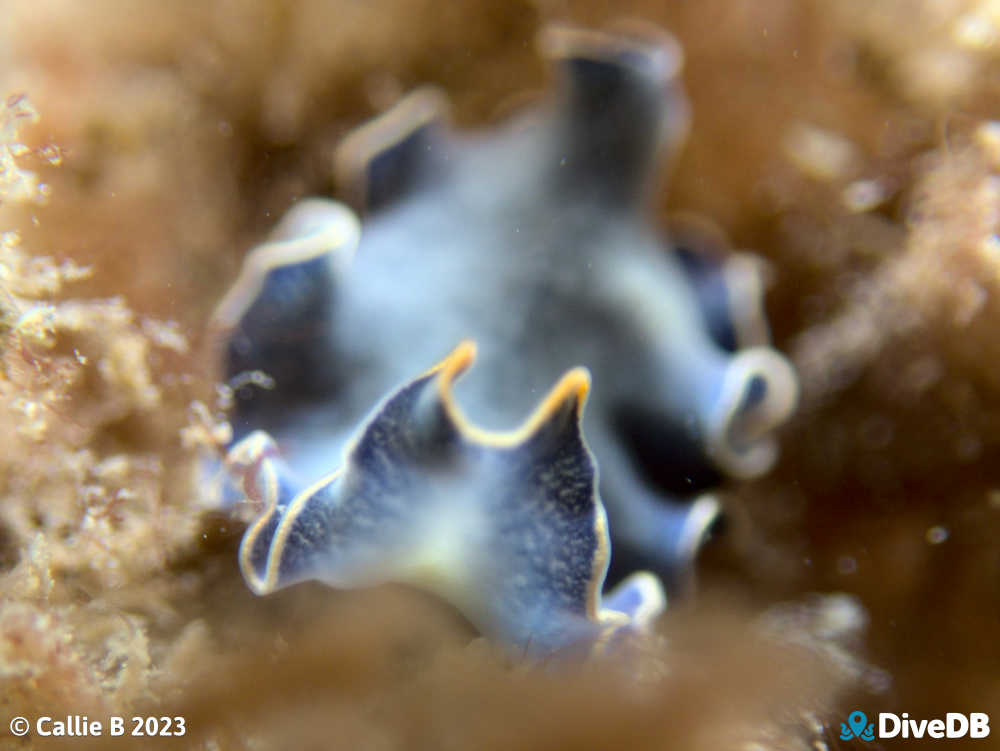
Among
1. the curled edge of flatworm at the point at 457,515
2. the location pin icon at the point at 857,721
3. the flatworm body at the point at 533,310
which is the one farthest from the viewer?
the flatworm body at the point at 533,310

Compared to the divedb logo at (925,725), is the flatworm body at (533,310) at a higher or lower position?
higher

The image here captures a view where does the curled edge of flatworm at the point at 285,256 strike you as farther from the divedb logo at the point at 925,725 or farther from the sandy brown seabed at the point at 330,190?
the divedb logo at the point at 925,725

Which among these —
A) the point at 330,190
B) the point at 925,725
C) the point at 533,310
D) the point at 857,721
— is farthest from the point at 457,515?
the point at 330,190

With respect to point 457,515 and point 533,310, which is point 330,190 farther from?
point 457,515

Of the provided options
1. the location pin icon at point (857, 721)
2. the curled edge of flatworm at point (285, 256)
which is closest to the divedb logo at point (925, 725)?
the location pin icon at point (857, 721)

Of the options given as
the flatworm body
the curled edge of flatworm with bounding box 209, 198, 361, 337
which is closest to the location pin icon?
the flatworm body

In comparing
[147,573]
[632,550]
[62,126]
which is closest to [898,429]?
[632,550]

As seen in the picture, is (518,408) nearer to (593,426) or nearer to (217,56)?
(593,426)

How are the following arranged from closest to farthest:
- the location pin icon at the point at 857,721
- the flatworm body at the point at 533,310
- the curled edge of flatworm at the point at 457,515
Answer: the curled edge of flatworm at the point at 457,515
the location pin icon at the point at 857,721
the flatworm body at the point at 533,310
